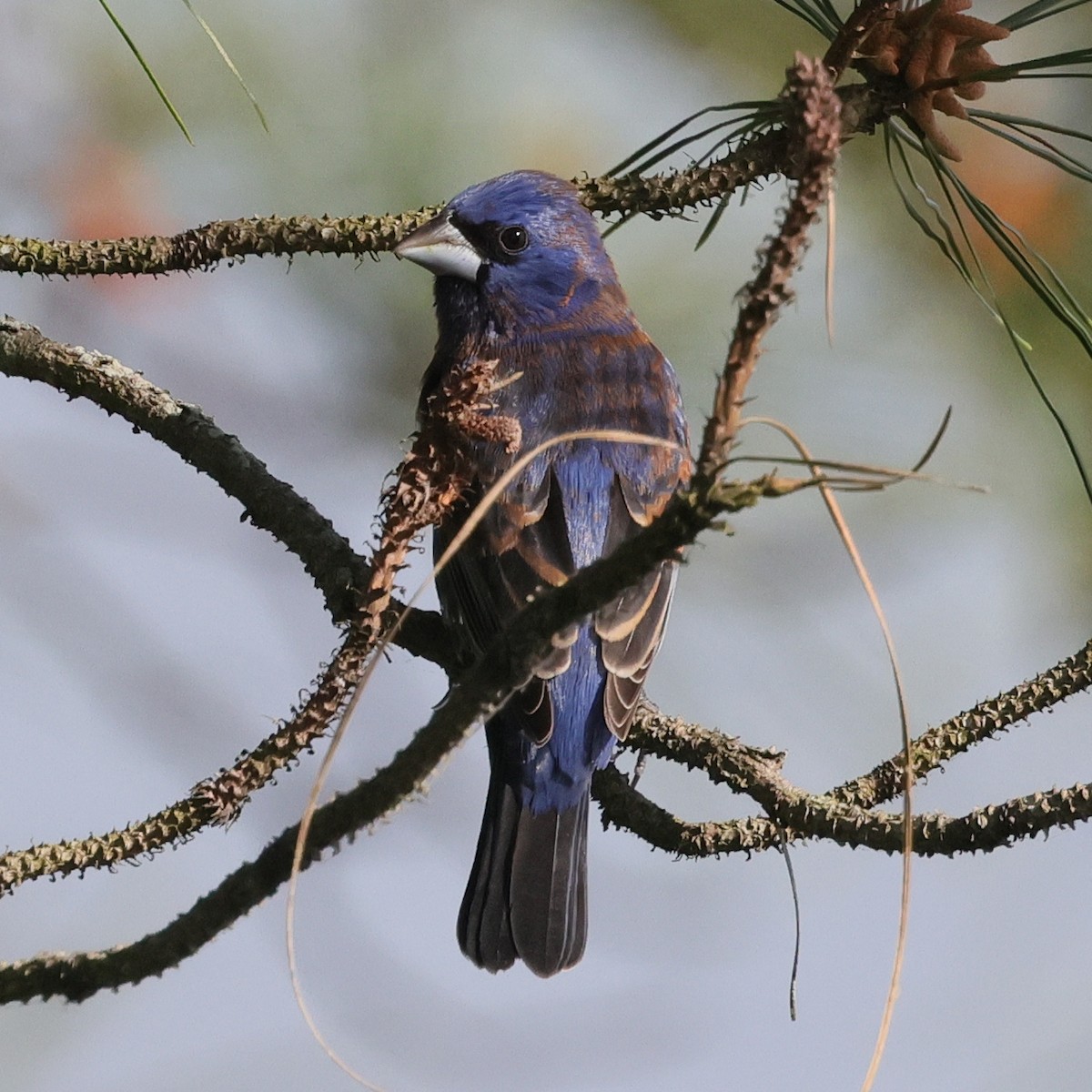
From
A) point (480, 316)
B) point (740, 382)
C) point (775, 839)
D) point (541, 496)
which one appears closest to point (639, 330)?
point (480, 316)

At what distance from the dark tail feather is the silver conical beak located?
3.72 ft

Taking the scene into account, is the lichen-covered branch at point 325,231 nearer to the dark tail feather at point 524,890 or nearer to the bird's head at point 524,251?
the bird's head at point 524,251

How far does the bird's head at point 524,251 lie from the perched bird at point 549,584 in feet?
0.05

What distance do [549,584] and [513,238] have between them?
1136mm

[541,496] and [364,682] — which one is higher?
[541,496]

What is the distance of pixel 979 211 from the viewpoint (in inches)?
95.7

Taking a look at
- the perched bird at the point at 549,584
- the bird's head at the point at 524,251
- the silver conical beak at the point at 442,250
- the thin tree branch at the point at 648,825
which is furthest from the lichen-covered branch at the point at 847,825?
the bird's head at the point at 524,251

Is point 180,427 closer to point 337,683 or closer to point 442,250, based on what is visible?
point 442,250

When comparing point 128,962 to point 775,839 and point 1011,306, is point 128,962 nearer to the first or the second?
point 775,839

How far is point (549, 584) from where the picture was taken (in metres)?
3.14

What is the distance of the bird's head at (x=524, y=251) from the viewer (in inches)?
149

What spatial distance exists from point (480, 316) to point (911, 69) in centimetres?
159

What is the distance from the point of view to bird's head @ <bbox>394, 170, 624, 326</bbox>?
149 inches

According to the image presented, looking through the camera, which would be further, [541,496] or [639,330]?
[639,330]
